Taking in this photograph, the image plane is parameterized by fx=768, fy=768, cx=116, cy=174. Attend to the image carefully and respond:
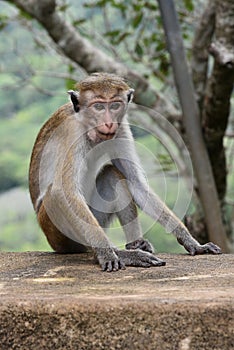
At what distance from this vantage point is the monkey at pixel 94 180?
13.9ft

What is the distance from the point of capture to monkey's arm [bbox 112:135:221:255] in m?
4.54

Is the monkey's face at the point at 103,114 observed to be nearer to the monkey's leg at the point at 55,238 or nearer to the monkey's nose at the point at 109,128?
the monkey's nose at the point at 109,128

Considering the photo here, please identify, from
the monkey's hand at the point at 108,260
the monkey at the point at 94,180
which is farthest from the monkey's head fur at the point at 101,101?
the monkey's hand at the point at 108,260

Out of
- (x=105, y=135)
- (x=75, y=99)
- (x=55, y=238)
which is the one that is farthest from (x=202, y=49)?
(x=55, y=238)

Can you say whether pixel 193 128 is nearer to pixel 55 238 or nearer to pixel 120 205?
pixel 120 205

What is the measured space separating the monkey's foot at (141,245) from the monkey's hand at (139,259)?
528mm

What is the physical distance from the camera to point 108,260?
394 centimetres

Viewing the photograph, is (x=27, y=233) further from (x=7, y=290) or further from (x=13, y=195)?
(x=7, y=290)

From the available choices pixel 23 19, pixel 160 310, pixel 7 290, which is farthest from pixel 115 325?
pixel 23 19

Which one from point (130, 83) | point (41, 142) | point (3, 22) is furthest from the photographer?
point (3, 22)

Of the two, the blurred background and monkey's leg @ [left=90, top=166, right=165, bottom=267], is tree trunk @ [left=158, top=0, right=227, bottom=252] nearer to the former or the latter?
the blurred background

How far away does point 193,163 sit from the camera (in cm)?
667

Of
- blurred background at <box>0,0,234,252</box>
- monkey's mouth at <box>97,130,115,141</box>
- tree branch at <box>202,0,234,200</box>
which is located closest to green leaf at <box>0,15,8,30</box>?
blurred background at <box>0,0,234,252</box>

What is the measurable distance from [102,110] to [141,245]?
2.86ft
